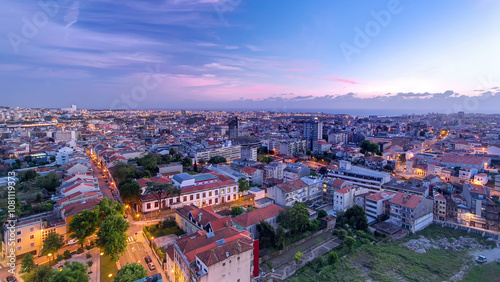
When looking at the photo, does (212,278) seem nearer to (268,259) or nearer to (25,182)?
(268,259)

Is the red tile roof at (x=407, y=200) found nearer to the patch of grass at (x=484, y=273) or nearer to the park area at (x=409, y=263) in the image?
the park area at (x=409, y=263)

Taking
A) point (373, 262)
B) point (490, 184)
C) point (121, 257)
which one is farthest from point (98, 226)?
point (490, 184)

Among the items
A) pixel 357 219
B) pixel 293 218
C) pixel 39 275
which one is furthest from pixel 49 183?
pixel 357 219

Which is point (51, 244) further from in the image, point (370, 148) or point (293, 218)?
point (370, 148)

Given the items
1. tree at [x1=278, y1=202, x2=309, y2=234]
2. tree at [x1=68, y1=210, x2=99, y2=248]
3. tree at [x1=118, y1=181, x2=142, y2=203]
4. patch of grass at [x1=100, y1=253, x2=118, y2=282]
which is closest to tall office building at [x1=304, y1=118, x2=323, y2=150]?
tree at [x1=278, y1=202, x2=309, y2=234]

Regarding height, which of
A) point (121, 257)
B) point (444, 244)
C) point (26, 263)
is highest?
point (26, 263)

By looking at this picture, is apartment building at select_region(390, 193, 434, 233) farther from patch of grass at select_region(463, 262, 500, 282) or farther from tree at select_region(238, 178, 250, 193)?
tree at select_region(238, 178, 250, 193)
